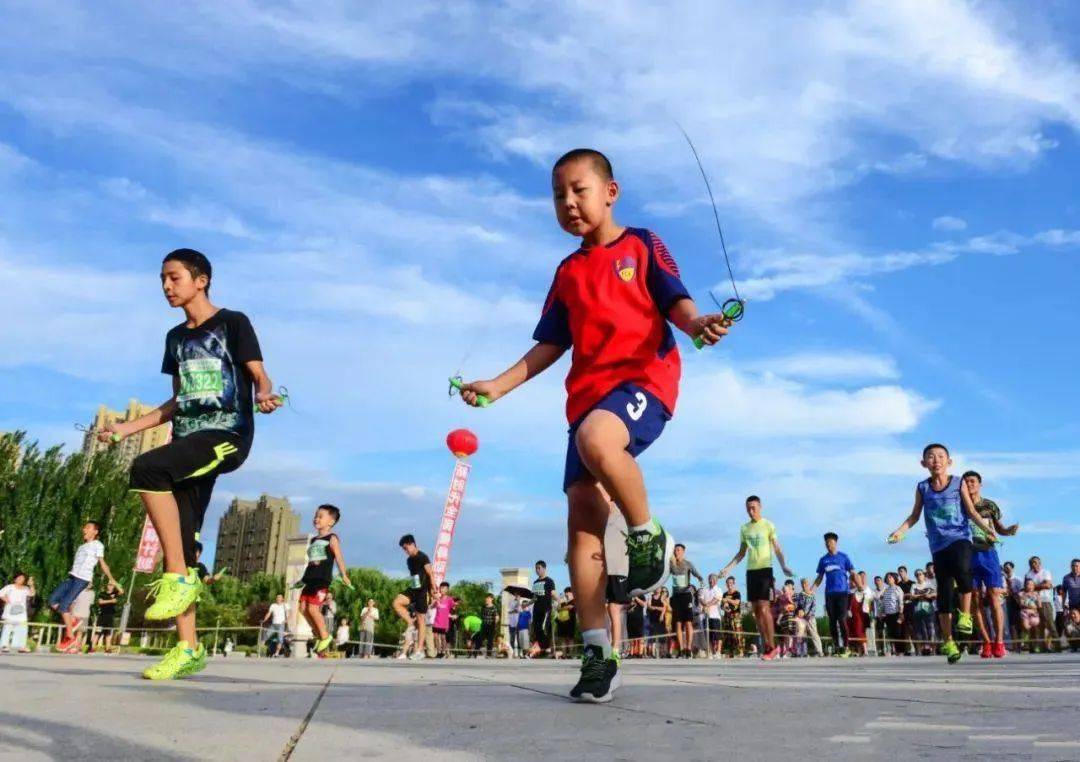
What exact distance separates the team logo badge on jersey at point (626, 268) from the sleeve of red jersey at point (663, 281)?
7 cm

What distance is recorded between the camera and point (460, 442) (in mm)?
25672

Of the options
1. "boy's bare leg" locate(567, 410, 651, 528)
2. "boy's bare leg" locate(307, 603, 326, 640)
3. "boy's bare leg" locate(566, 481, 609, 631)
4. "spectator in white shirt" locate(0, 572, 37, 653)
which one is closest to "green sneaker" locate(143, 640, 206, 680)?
"boy's bare leg" locate(566, 481, 609, 631)

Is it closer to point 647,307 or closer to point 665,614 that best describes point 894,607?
point 665,614

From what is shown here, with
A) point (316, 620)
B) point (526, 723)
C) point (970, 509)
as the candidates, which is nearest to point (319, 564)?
point (316, 620)

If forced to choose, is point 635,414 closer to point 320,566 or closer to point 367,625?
point 320,566

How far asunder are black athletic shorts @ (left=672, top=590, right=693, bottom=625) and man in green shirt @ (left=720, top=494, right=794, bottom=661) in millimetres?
4010

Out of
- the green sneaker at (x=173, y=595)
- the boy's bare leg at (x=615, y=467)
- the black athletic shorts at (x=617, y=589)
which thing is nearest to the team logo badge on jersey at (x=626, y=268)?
the boy's bare leg at (x=615, y=467)

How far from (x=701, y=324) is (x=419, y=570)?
1194cm

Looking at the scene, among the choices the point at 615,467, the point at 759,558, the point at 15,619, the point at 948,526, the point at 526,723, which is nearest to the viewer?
the point at 526,723

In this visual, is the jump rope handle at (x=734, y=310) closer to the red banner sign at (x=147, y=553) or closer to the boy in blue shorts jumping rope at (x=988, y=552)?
the boy in blue shorts jumping rope at (x=988, y=552)

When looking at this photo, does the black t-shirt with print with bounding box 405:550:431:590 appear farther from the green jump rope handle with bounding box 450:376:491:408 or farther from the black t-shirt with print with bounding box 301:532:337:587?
the green jump rope handle with bounding box 450:376:491:408

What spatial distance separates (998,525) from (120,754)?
10.1m

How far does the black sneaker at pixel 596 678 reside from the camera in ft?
10.9

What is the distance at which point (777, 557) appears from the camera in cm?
1200
